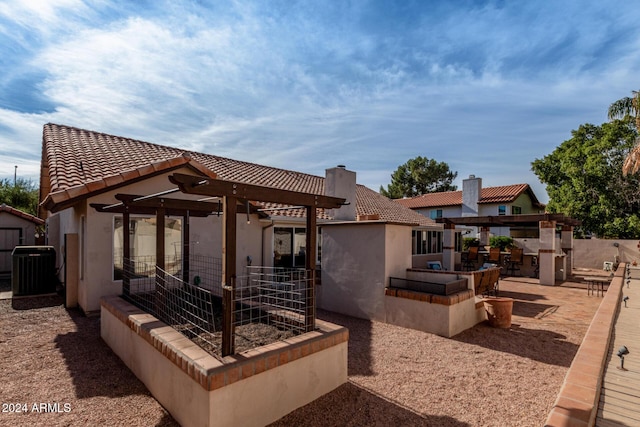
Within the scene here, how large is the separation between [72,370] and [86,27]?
742 cm

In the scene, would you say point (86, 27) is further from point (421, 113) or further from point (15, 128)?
point (15, 128)

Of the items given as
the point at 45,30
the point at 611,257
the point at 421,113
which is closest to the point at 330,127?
the point at 421,113

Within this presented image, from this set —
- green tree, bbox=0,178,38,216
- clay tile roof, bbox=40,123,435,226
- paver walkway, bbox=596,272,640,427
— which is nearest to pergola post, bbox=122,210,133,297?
clay tile roof, bbox=40,123,435,226

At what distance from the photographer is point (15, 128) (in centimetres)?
1557

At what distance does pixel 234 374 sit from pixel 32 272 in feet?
34.2

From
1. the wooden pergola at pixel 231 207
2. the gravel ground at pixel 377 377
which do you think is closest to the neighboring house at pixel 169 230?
the gravel ground at pixel 377 377

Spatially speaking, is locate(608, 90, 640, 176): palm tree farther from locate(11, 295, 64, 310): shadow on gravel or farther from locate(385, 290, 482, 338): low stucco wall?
locate(11, 295, 64, 310): shadow on gravel

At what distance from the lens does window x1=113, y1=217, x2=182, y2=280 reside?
8641 mm

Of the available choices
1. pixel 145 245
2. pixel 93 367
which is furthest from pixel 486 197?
pixel 93 367

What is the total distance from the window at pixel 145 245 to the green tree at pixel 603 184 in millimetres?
28718

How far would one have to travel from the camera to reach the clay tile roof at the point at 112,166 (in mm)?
7734

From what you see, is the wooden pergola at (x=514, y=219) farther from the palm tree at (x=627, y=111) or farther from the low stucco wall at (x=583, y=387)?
the low stucco wall at (x=583, y=387)

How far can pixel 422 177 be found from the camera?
4731 centimetres

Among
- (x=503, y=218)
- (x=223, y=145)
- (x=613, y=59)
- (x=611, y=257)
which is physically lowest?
(x=611, y=257)
